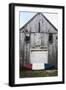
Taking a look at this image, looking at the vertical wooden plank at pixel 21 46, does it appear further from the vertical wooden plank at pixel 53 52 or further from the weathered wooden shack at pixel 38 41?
the vertical wooden plank at pixel 53 52

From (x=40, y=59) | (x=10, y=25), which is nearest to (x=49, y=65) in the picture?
(x=40, y=59)

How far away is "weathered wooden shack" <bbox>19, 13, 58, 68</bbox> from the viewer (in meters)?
1.28

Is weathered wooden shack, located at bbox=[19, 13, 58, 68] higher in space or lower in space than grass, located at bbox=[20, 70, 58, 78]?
higher

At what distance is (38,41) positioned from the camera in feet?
4.28

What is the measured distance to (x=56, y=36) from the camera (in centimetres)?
134

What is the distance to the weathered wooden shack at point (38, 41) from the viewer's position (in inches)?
50.4

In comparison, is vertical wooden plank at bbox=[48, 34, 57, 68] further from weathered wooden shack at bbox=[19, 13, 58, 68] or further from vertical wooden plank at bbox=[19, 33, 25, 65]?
vertical wooden plank at bbox=[19, 33, 25, 65]

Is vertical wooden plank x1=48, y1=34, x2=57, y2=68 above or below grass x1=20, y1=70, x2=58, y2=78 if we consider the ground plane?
above

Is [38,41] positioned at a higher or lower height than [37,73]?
higher

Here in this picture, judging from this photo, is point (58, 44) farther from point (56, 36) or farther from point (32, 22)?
point (32, 22)

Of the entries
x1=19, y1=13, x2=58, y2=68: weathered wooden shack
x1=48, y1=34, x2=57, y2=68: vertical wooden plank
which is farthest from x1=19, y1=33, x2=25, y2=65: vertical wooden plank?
x1=48, y1=34, x2=57, y2=68: vertical wooden plank

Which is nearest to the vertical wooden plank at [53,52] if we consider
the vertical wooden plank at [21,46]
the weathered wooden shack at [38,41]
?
the weathered wooden shack at [38,41]

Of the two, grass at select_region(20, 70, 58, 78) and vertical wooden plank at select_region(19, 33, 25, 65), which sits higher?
vertical wooden plank at select_region(19, 33, 25, 65)
